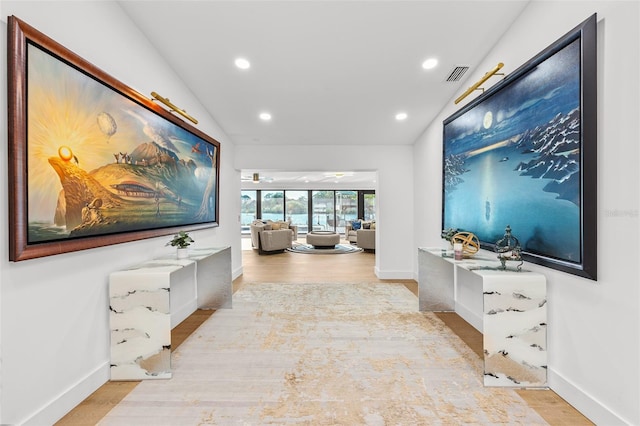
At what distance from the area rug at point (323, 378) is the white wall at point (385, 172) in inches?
72.4

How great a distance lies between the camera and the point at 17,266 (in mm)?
1383

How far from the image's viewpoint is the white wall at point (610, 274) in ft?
4.52

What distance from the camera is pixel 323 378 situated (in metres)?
2.02

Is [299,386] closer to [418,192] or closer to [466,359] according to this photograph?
[466,359]

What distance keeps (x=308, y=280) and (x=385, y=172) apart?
96.4 inches

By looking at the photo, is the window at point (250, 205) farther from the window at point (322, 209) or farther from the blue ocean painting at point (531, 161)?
the blue ocean painting at point (531, 161)

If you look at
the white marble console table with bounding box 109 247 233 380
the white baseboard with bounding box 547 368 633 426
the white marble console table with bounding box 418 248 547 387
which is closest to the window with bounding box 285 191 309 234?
the white marble console table with bounding box 109 247 233 380

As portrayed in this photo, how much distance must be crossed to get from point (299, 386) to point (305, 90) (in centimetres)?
299

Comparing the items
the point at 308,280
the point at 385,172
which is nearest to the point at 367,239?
the point at 385,172

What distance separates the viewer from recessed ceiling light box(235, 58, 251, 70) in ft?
8.68

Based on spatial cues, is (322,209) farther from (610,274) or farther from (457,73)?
(610,274)

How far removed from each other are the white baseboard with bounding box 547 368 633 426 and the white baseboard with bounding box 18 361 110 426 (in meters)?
3.15

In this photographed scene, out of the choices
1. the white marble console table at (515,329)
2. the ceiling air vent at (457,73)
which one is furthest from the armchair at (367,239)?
the white marble console table at (515,329)

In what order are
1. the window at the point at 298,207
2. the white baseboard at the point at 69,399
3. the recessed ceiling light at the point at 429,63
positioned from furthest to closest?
the window at the point at 298,207
the recessed ceiling light at the point at 429,63
the white baseboard at the point at 69,399
